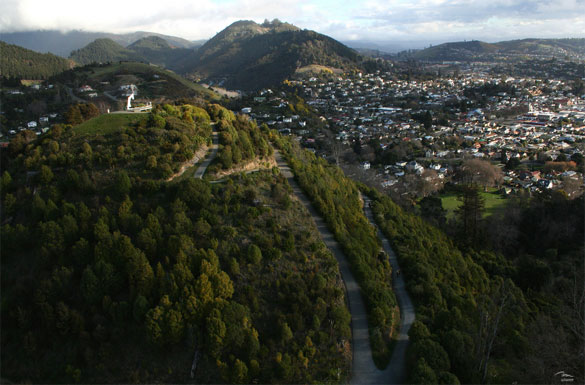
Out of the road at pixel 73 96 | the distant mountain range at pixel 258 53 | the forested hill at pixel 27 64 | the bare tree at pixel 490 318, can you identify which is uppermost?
the distant mountain range at pixel 258 53

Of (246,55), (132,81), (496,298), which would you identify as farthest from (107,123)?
(246,55)

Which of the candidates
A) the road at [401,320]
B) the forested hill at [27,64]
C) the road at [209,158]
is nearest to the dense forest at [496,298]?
the road at [401,320]

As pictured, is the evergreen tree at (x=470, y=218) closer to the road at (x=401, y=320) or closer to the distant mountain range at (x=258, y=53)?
the road at (x=401, y=320)

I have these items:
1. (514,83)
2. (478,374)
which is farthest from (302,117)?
(514,83)

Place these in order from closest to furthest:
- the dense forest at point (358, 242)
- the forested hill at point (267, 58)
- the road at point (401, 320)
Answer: the road at point (401, 320) < the dense forest at point (358, 242) < the forested hill at point (267, 58)

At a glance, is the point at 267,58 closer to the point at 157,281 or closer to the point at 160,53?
the point at 160,53

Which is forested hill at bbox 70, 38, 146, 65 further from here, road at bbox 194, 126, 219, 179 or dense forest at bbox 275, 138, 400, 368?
dense forest at bbox 275, 138, 400, 368
